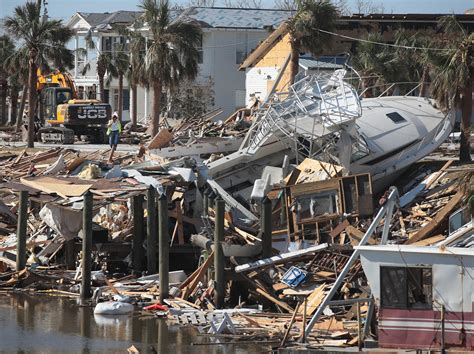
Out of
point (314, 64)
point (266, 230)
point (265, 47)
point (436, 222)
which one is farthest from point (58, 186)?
point (265, 47)

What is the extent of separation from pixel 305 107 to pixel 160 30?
58.5ft

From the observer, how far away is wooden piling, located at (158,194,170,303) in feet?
84.6

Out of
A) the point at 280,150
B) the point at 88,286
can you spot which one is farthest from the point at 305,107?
the point at 88,286

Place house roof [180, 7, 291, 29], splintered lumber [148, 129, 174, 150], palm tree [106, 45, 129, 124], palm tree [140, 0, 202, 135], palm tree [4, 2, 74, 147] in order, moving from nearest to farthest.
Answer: splintered lumber [148, 129, 174, 150], palm tree [140, 0, 202, 135], palm tree [4, 2, 74, 147], palm tree [106, 45, 129, 124], house roof [180, 7, 291, 29]

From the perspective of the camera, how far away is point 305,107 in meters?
31.5

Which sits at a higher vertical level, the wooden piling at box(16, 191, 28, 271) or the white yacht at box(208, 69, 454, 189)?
the white yacht at box(208, 69, 454, 189)

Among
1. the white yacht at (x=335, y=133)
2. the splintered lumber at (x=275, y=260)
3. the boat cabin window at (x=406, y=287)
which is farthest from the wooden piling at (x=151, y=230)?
the boat cabin window at (x=406, y=287)

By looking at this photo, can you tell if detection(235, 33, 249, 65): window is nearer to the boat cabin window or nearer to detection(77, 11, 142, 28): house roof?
detection(77, 11, 142, 28): house roof

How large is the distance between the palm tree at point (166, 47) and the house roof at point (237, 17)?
2333 cm

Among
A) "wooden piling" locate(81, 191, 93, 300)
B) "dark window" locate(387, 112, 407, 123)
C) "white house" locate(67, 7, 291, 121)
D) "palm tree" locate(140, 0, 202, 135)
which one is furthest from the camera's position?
"white house" locate(67, 7, 291, 121)

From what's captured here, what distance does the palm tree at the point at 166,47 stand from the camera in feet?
158

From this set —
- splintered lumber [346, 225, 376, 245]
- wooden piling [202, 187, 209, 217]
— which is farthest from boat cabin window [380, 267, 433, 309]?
wooden piling [202, 187, 209, 217]

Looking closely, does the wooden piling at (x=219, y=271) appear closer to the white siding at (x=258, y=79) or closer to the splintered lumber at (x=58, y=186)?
the splintered lumber at (x=58, y=186)

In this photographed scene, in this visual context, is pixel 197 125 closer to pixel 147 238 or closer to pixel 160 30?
pixel 160 30
